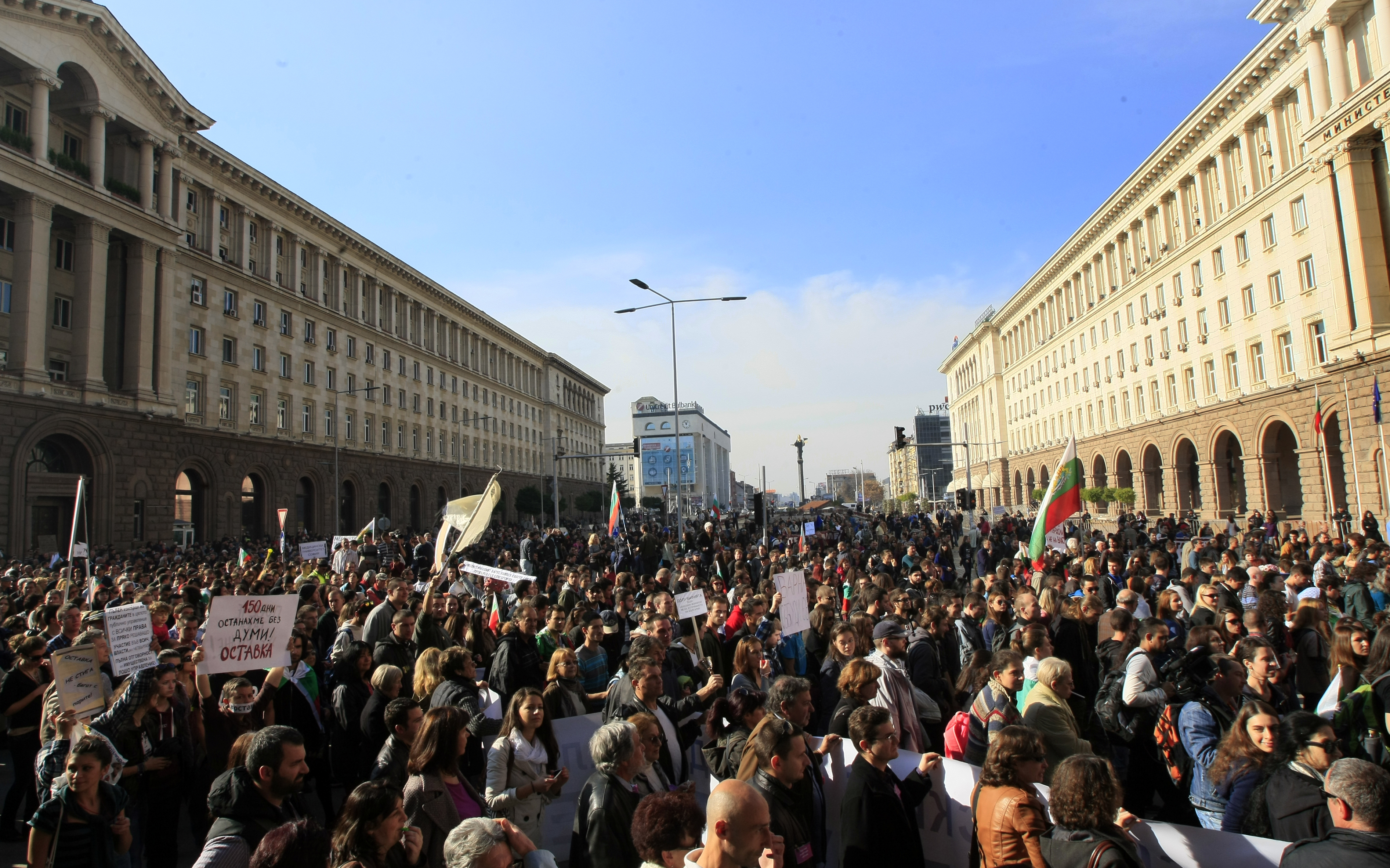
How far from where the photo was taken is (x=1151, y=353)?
160ft

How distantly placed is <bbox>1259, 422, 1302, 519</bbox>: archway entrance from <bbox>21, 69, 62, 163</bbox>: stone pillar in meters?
47.9

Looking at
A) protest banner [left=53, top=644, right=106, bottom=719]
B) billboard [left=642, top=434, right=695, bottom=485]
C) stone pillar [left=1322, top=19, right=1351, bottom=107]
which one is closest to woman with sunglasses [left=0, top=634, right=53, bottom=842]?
protest banner [left=53, top=644, right=106, bottom=719]

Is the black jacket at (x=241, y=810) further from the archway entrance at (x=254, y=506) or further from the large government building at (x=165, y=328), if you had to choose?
the archway entrance at (x=254, y=506)

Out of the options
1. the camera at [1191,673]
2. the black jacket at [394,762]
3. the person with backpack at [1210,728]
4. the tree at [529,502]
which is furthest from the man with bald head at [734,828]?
the tree at [529,502]

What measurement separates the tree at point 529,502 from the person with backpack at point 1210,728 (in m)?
68.9

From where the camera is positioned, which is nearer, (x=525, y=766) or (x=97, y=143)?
(x=525, y=766)

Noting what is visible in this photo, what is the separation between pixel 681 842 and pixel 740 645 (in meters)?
3.47

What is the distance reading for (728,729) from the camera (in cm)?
574

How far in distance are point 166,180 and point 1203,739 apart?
43.8 m

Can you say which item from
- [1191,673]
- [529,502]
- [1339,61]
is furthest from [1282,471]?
[529,502]

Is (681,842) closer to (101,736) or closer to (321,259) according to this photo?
(101,736)

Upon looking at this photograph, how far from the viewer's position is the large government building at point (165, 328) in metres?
30.8

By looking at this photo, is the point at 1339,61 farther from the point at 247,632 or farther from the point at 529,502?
the point at 529,502

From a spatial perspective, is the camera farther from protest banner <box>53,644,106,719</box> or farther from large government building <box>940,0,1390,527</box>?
large government building <box>940,0,1390,527</box>
